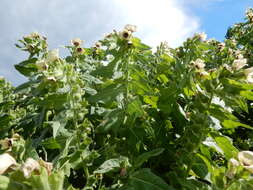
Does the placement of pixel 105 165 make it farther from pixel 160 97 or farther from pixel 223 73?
pixel 223 73

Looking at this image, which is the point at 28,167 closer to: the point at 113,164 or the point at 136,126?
the point at 113,164

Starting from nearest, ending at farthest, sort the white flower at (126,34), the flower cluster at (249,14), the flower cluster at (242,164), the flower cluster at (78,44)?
the flower cluster at (242,164)
the white flower at (126,34)
the flower cluster at (78,44)
the flower cluster at (249,14)

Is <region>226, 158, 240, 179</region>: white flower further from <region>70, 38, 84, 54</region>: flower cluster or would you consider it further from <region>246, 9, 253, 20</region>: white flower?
<region>246, 9, 253, 20</region>: white flower

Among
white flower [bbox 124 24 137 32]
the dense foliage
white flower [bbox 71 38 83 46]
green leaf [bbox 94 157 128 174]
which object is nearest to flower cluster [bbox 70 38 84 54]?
white flower [bbox 71 38 83 46]

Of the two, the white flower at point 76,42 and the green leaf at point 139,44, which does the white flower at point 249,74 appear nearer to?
the green leaf at point 139,44

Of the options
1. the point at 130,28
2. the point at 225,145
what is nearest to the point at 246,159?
the point at 225,145

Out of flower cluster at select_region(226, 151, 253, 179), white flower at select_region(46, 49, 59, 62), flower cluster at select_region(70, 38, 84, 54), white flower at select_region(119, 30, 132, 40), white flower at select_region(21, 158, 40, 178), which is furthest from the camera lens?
flower cluster at select_region(70, 38, 84, 54)

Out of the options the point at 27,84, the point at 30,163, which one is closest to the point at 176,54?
the point at 27,84

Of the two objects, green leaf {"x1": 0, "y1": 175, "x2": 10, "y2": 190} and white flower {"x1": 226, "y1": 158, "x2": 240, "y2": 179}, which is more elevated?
white flower {"x1": 226, "y1": 158, "x2": 240, "y2": 179}

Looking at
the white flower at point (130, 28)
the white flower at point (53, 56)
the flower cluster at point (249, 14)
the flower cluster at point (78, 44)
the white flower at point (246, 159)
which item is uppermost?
the flower cluster at point (249, 14)

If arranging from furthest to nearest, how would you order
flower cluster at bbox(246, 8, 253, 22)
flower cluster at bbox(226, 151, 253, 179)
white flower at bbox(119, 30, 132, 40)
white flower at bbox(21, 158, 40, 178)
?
flower cluster at bbox(246, 8, 253, 22), white flower at bbox(119, 30, 132, 40), flower cluster at bbox(226, 151, 253, 179), white flower at bbox(21, 158, 40, 178)

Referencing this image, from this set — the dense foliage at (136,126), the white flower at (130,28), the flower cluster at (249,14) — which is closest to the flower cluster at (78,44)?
the dense foliage at (136,126)

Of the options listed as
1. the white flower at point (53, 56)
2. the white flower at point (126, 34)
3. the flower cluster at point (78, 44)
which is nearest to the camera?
the white flower at point (53, 56)

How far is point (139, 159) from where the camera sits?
1.86 meters
